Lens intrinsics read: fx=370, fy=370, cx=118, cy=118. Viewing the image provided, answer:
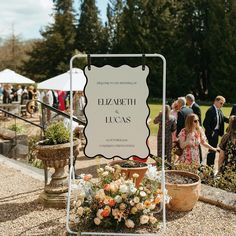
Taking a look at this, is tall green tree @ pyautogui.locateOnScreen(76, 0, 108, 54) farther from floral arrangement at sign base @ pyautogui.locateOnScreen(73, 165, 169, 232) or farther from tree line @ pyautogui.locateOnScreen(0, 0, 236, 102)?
floral arrangement at sign base @ pyautogui.locateOnScreen(73, 165, 169, 232)

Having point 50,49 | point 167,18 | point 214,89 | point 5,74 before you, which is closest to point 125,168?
point 5,74

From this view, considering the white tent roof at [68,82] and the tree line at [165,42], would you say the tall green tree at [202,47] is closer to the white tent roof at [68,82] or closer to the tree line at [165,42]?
the tree line at [165,42]

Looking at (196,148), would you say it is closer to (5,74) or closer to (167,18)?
(5,74)

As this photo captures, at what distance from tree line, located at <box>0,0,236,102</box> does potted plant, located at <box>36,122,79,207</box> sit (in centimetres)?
2671

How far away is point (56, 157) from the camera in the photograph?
4.89 m

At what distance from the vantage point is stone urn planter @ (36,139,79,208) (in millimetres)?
4809

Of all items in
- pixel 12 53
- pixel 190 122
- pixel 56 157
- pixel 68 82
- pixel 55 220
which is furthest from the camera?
pixel 12 53

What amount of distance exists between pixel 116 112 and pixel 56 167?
5.64 ft

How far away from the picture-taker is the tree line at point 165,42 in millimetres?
34656

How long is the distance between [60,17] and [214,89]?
21672 mm

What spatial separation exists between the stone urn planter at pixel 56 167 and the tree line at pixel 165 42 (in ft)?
87.7

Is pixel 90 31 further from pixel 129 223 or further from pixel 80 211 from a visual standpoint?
pixel 129 223

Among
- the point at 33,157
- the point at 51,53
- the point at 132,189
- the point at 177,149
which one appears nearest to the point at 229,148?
the point at 177,149

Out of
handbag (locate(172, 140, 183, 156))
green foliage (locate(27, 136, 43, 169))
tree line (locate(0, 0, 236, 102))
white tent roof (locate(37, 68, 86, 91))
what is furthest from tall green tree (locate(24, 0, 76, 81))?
handbag (locate(172, 140, 183, 156))
